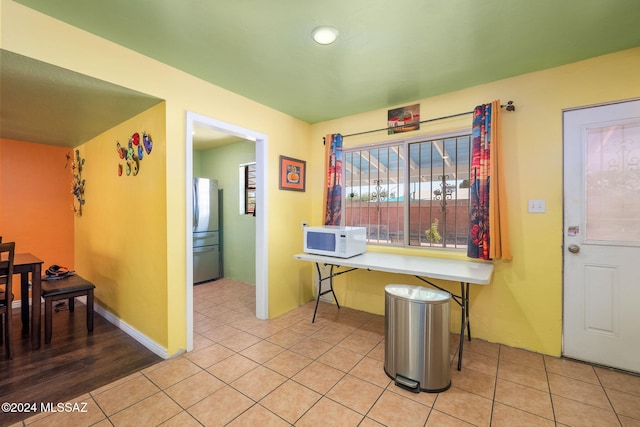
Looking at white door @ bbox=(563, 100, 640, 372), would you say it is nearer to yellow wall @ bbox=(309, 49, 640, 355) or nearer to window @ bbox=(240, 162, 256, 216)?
yellow wall @ bbox=(309, 49, 640, 355)

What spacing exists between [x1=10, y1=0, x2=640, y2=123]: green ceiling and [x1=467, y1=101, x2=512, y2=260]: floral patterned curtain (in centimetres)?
40

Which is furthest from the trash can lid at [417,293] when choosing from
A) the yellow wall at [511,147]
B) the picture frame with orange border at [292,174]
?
the picture frame with orange border at [292,174]

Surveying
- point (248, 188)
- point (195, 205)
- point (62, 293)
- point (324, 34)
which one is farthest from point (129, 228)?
point (324, 34)

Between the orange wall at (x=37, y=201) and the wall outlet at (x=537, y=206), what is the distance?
19.4 ft

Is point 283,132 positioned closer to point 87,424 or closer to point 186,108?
point 186,108

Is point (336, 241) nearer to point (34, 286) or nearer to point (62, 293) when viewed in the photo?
point (62, 293)

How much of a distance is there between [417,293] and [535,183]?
4.72 feet

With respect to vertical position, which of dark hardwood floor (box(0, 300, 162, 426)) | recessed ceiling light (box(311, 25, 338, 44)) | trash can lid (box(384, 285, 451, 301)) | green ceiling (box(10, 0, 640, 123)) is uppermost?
green ceiling (box(10, 0, 640, 123))

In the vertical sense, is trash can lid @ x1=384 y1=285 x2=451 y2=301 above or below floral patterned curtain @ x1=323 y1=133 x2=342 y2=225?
below

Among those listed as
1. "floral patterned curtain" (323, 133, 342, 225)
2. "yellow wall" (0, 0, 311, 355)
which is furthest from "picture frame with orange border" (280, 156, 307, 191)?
"floral patterned curtain" (323, 133, 342, 225)

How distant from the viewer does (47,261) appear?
3.98 m

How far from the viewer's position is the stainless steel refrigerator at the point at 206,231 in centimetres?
458

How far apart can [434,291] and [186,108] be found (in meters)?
2.58

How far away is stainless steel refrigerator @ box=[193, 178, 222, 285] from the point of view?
4578 millimetres
